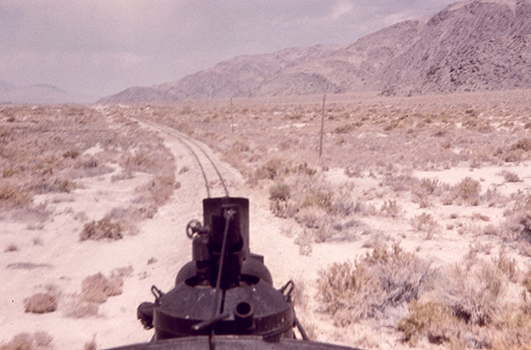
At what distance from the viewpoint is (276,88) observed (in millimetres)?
178625

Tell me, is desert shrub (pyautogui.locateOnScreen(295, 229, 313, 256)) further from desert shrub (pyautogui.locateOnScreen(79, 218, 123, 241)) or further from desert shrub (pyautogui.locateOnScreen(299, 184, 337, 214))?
desert shrub (pyautogui.locateOnScreen(79, 218, 123, 241))

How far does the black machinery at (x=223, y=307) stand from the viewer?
6.40ft

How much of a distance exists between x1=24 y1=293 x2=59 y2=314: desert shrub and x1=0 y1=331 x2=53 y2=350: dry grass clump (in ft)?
2.49

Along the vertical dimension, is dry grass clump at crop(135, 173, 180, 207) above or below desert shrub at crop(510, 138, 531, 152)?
below

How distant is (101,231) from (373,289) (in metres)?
6.76

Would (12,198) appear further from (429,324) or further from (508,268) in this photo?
(508,268)

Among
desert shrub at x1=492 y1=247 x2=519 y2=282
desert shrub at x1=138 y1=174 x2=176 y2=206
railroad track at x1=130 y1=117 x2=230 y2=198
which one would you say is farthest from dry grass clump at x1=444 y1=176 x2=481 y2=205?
desert shrub at x1=138 y1=174 x2=176 y2=206

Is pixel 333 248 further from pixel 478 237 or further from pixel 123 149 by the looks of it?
pixel 123 149

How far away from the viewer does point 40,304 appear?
5926 mm

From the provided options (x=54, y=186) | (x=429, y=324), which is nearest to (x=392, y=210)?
(x=429, y=324)

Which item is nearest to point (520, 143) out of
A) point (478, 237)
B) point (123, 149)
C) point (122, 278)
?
Answer: point (478, 237)

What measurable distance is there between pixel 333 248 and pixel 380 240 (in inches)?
39.1

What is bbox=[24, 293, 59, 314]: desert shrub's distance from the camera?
5.89 meters

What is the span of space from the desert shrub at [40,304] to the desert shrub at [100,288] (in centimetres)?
43
